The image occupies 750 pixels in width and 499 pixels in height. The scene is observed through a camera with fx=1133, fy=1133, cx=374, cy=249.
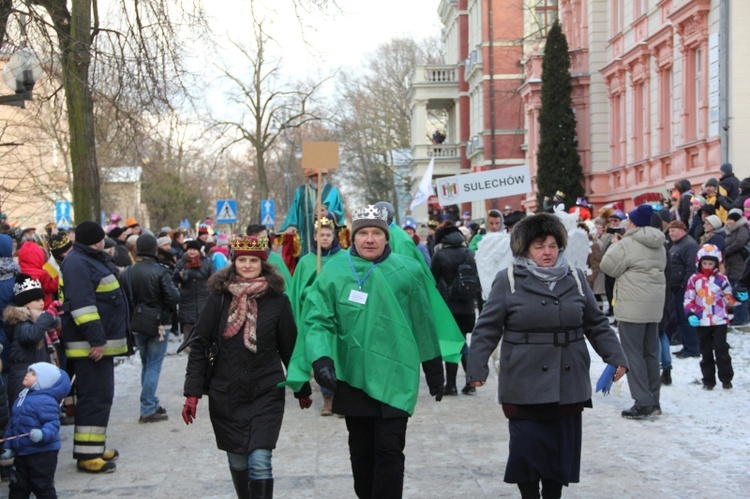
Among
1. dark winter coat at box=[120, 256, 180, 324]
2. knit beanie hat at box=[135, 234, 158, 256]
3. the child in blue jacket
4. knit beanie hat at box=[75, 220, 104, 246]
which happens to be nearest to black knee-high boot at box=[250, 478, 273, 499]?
the child in blue jacket

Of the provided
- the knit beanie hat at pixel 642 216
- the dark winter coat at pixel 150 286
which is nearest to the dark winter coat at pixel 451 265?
the knit beanie hat at pixel 642 216

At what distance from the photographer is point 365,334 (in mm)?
6598

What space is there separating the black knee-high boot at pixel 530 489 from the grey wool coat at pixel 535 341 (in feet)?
1.60

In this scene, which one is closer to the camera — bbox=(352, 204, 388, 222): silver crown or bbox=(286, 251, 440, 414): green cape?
bbox=(286, 251, 440, 414): green cape

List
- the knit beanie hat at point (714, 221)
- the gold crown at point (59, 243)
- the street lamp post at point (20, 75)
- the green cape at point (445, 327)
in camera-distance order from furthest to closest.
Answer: the knit beanie hat at point (714, 221), the street lamp post at point (20, 75), the gold crown at point (59, 243), the green cape at point (445, 327)

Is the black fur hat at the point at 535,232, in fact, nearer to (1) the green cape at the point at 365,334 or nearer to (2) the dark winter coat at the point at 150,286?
(1) the green cape at the point at 365,334

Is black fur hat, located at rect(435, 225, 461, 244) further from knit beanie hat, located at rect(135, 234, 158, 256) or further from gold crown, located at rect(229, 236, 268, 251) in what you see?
gold crown, located at rect(229, 236, 268, 251)

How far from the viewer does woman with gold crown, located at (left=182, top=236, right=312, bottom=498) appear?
669 cm

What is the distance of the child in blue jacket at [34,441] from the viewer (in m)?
7.24

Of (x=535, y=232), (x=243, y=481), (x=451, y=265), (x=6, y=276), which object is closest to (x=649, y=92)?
(x=451, y=265)

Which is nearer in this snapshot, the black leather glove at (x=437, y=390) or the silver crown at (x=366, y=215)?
the black leather glove at (x=437, y=390)

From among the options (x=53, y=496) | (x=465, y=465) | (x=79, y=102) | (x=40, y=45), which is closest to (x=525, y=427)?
(x=465, y=465)

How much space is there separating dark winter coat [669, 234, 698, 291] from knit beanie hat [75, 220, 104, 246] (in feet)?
26.9

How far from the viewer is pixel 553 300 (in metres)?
6.43
